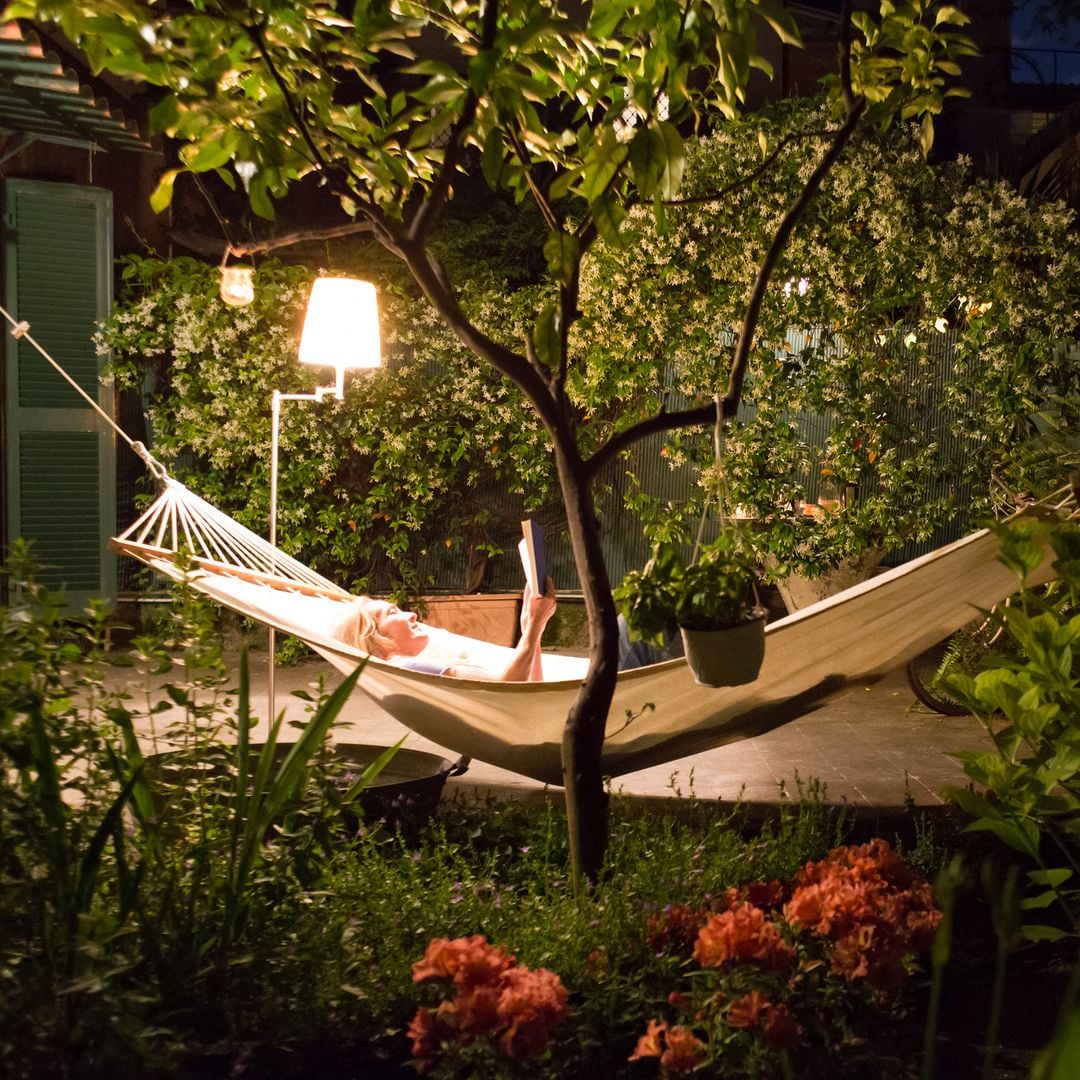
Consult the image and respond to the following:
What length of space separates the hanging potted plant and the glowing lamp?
2374 mm

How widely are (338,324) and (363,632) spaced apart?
1089 mm

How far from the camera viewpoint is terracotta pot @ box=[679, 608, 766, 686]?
6.50 feet

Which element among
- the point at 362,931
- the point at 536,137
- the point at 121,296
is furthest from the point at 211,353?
the point at 362,931

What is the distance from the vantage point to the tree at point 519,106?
183 cm

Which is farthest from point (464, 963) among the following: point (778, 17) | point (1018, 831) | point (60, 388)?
point (60, 388)

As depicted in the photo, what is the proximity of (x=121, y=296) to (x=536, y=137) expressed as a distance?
4.46m

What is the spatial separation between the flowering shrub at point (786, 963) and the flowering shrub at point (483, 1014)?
16 cm

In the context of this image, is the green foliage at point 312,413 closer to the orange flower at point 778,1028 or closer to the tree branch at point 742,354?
the tree branch at point 742,354

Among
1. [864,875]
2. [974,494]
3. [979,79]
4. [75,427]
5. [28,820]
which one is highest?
[979,79]

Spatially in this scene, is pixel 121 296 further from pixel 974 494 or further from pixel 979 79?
pixel 979 79

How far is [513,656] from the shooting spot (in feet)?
12.5

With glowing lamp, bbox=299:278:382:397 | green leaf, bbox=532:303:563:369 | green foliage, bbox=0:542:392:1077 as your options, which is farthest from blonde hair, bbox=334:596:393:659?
green leaf, bbox=532:303:563:369

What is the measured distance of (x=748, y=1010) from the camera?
1611mm

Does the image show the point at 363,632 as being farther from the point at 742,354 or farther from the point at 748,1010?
the point at 748,1010
